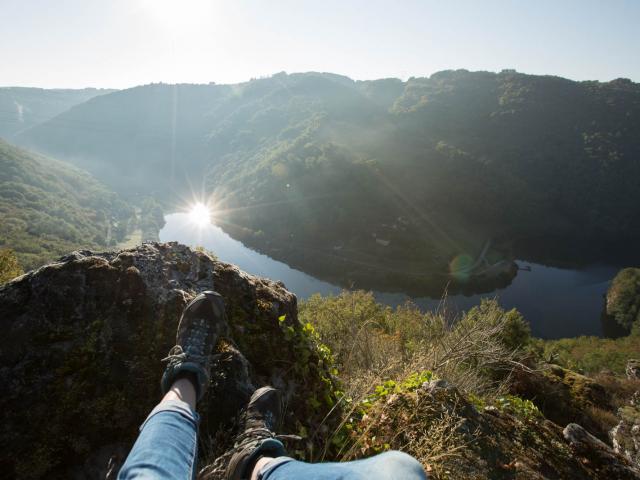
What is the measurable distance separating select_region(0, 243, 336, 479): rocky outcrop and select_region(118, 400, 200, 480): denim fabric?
8.9 inches

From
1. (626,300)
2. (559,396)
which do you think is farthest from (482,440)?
(626,300)

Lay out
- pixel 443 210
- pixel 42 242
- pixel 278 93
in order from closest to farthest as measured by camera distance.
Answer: pixel 42 242 → pixel 443 210 → pixel 278 93

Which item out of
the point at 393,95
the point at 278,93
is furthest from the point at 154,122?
the point at 393,95

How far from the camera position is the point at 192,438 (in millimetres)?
1903

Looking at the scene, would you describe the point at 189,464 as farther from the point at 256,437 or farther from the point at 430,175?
the point at 430,175

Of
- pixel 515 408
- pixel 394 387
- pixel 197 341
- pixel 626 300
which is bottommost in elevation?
pixel 626 300

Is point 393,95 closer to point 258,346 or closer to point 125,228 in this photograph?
point 125,228

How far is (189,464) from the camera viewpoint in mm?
1750

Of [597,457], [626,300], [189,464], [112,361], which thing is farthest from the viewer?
[626,300]

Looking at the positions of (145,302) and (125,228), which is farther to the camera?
(125,228)

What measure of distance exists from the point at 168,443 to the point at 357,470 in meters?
1.04

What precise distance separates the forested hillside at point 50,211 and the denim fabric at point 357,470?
6077 cm

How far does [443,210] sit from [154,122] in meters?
146

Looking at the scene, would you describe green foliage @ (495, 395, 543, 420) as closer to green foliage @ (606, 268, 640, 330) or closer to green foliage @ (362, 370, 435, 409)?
green foliage @ (362, 370, 435, 409)
